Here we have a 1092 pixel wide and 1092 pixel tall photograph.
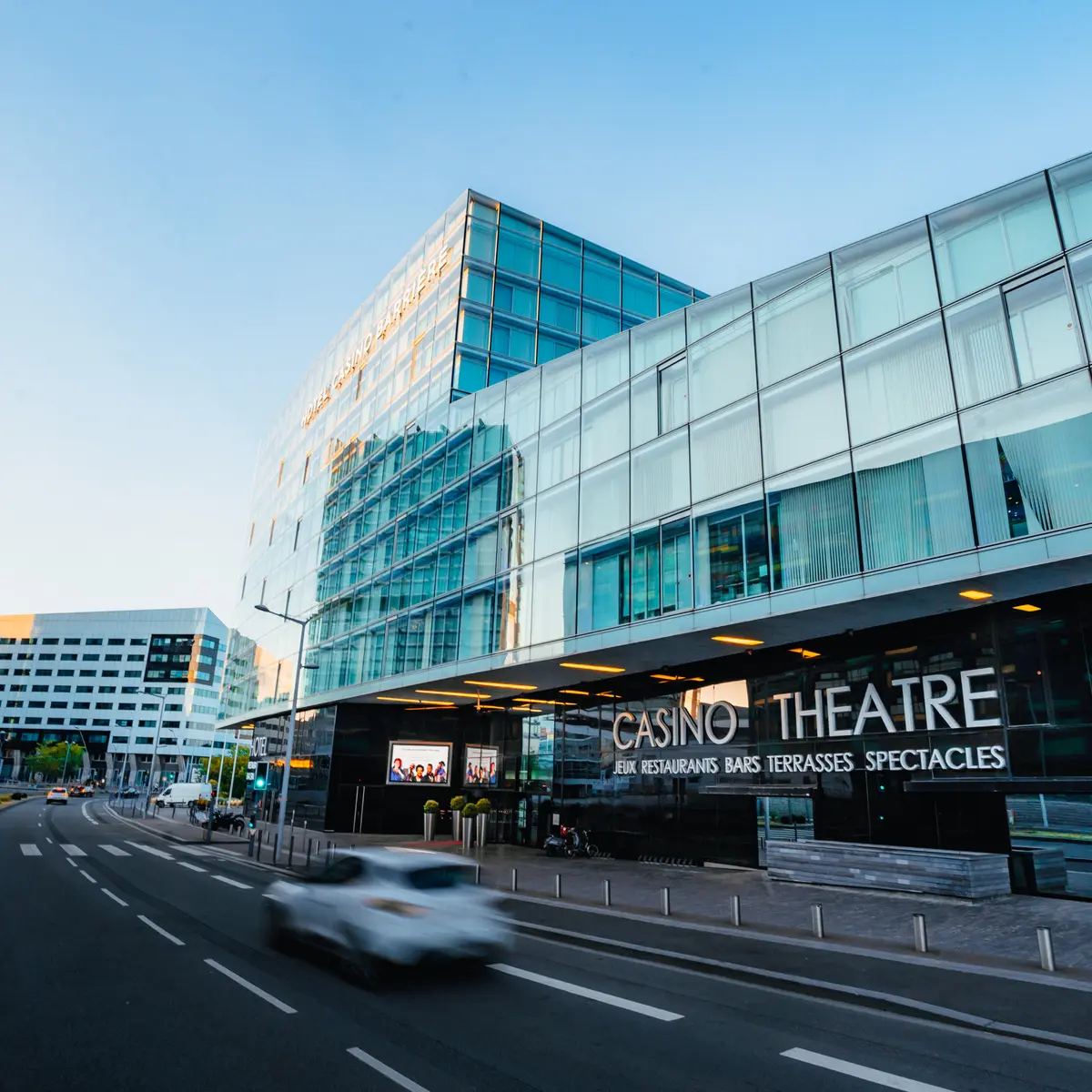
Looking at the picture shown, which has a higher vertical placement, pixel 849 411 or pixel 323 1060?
pixel 849 411

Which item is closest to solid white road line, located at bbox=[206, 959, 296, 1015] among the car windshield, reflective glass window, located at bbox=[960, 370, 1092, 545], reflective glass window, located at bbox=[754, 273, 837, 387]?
the car windshield

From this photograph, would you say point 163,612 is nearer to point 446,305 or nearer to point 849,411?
point 446,305

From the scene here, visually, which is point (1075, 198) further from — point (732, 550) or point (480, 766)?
point (480, 766)

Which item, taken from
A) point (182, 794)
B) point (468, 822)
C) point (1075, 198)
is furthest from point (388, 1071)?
point (182, 794)

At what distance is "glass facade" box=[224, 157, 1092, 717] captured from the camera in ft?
53.4

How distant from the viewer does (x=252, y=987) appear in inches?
371

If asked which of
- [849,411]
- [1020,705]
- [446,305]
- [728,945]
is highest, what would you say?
[446,305]

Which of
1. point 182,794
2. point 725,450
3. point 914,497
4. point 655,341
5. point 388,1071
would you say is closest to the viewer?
point 388,1071

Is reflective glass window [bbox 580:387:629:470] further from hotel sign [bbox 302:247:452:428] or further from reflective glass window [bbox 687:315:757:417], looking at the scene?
hotel sign [bbox 302:247:452:428]

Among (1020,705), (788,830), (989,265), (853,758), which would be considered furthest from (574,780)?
(989,265)

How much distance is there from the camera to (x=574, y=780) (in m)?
32.8

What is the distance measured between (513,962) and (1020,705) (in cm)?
1395

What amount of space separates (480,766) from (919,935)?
28273mm

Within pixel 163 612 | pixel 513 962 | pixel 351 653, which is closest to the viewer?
pixel 513 962
